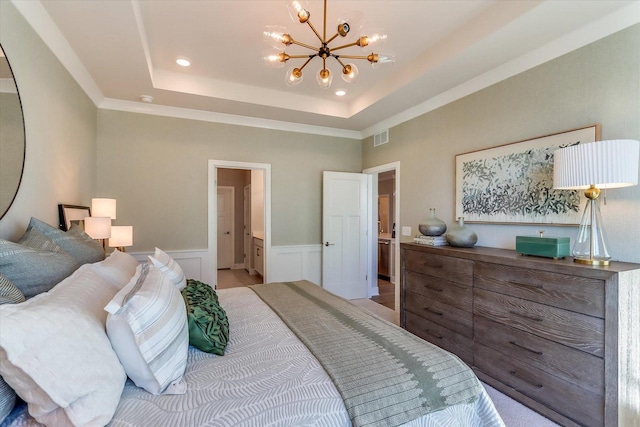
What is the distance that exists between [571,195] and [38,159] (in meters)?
3.73

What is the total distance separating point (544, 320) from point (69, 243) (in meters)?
3.00

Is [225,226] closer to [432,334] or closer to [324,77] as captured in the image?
[432,334]

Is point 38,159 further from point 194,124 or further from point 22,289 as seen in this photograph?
point 194,124

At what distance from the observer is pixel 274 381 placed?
1.14 metres

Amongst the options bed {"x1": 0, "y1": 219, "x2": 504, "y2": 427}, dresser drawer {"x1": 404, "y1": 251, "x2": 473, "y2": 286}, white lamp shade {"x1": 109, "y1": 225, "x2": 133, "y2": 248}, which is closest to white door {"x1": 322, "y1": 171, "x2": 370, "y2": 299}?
dresser drawer {"x1": 404, "y1": 251, "x2": 473, "y2": 286}

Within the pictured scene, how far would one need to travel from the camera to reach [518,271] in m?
2.05

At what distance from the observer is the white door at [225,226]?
7082 millimetres

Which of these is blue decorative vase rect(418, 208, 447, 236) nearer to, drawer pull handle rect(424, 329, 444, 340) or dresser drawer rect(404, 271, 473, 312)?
dresser drawer rect(404, 271, 473, 312)

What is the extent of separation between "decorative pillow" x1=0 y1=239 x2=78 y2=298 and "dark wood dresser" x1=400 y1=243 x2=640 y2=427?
2642 millimetres

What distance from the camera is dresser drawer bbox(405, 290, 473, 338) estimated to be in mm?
2420

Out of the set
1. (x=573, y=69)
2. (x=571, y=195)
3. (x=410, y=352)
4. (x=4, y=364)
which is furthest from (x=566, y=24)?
(x=4, y=364)

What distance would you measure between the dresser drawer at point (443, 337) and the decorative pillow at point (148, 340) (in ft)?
7.26

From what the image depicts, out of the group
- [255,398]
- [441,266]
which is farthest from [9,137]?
[441,266]

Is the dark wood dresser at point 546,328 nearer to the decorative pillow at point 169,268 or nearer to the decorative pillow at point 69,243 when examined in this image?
the decorative pillow at point 169,268
